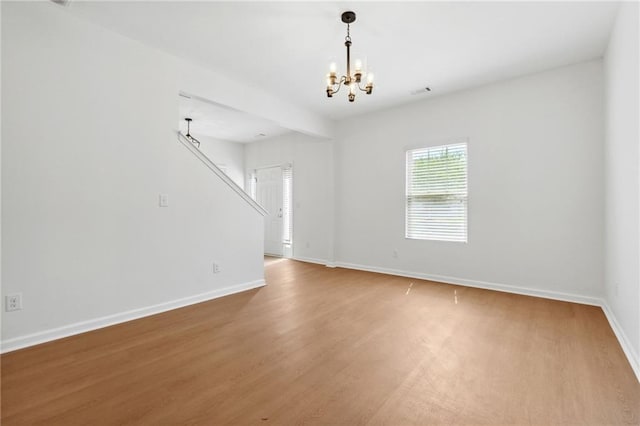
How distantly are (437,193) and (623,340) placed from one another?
2709mm

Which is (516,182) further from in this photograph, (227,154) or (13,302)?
(227,154)

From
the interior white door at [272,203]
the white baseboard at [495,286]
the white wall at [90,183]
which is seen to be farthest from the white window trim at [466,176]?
the interior white door at [272,203]

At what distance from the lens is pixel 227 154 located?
7.68m

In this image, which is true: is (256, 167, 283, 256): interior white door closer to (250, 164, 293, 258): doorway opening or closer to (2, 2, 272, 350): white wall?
(250, 164, 293, 258): doorway opening

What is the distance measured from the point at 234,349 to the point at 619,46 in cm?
431

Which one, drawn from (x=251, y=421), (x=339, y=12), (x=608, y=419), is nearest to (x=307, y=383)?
(x=251, y=421)

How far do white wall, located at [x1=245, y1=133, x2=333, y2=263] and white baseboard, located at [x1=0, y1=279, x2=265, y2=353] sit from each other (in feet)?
8.39

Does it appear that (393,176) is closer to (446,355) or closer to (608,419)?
(446,355)

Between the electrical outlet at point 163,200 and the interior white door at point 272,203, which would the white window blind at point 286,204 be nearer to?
the interior white door at point 272,203

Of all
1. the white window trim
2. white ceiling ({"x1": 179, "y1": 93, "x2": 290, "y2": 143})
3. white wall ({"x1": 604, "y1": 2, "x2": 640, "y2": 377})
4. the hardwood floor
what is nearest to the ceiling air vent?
the white window trim

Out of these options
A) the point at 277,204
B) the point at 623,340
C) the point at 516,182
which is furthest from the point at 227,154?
the point at 623,340

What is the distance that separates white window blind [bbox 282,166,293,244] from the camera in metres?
7.11

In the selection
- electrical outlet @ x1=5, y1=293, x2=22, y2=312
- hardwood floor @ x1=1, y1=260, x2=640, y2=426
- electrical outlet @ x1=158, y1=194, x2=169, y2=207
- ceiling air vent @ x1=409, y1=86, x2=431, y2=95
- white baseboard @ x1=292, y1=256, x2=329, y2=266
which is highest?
ceiling air vent @ x1=409, y1=86, x2=431, y2=95

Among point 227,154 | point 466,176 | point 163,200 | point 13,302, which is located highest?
point 227,154
